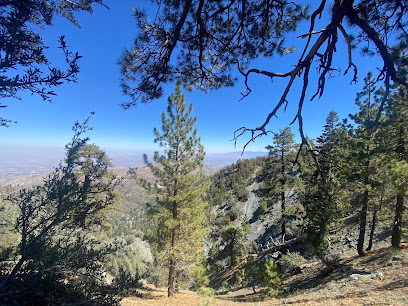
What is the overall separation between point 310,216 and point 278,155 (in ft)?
22.1

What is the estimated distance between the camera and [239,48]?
4.12 metres

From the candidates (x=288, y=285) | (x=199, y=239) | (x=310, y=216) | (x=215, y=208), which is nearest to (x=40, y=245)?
(x=199, y=239)

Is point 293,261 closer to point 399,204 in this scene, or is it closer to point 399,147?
point 399,204

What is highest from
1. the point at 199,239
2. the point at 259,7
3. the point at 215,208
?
the point at 259,7

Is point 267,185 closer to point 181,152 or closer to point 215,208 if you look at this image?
point 181,152

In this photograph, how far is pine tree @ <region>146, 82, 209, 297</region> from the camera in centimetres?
1012

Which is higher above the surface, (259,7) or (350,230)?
(259,7)

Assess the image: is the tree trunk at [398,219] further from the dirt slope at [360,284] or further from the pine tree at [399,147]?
the dirt slope at [360,284]

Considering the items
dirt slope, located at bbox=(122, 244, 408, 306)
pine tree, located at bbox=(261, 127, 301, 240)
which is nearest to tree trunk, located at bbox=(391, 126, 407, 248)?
dirt slope, located at bbox=(122, 244, 408, 306)

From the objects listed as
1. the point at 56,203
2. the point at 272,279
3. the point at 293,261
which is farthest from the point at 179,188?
the point at 293,261

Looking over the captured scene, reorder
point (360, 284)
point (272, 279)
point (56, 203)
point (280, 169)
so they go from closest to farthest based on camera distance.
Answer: point (56, 203) → point (360, 284) → point (272, 279) → point (280, 169)

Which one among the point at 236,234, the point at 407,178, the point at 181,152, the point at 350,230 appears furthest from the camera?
the point at 236,234

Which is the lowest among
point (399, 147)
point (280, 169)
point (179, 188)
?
point (179, 188)

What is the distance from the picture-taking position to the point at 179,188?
10641mm
